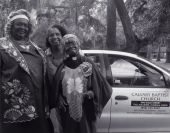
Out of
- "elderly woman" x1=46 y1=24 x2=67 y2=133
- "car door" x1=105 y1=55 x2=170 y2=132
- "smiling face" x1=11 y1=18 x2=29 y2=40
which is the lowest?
"car door" x1=105 y1=55 x2=170 y2=132

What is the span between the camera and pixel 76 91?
11.7 ft

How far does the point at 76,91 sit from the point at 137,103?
1.82 metres

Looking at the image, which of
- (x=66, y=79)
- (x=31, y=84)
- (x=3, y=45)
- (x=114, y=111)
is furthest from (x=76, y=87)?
(x=114, y=111)

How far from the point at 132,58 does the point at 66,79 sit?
189 cm

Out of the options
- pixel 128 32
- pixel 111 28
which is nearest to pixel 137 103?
pixel 128 32

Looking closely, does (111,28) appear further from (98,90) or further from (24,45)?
(24,45)

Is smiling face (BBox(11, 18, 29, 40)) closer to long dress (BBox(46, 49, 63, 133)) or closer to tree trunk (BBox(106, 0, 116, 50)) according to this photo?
long dress (BBox(46, 49, 63, 133))

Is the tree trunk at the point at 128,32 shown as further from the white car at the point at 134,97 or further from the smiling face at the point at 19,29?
the smiling face at the point at 19,29

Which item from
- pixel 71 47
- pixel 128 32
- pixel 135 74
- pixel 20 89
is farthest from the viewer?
pixel 128 32

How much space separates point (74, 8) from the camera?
13562 millimetres

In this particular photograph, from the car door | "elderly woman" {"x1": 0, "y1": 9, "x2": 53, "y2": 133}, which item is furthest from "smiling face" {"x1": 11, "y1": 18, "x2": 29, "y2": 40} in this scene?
the car door

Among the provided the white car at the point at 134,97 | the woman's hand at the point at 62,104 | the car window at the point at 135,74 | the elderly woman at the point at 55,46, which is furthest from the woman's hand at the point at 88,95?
A: the car window at the point at 135,74

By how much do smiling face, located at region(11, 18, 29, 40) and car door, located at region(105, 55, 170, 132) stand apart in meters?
A: 1.99

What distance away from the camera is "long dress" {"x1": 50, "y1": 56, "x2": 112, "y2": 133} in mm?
3559
